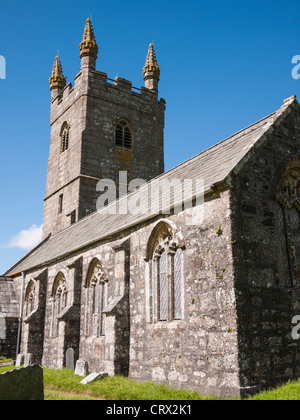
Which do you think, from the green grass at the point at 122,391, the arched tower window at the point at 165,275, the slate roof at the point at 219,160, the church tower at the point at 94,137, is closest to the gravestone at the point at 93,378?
the green grass at the point at 122,391

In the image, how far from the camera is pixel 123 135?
26312 mm

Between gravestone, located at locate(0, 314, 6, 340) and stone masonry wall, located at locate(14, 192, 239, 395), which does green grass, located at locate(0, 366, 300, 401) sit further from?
gravestone, located at locate(0, 314, 6, 340)

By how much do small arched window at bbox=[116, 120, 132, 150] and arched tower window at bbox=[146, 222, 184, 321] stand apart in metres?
15.5

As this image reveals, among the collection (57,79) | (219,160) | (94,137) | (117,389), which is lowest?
(117,389)

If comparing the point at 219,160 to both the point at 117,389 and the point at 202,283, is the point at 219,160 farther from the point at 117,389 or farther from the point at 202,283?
the point at 117,389

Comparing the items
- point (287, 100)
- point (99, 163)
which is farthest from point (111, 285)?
point (99, 163)

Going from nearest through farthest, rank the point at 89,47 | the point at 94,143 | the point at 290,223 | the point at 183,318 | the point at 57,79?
the point at 183,318, the point at 290,223, the point at 94,143, the point at 89,47, the point at 57,79

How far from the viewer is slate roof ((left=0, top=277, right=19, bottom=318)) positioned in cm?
2079

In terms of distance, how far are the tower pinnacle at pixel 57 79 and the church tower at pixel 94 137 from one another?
6.64 feet

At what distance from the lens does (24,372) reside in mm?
6680

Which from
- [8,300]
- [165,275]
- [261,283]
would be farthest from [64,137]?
[261,283]

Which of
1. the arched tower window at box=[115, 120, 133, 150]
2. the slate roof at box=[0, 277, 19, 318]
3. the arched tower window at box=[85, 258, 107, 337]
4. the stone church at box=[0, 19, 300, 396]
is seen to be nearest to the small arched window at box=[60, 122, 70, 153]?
the arched tower window at box=[115, 120, 133, 150]

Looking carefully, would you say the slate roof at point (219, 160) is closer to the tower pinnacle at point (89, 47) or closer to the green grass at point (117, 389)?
the green grass at point (117, 389)

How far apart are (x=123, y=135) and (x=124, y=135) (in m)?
0.15
